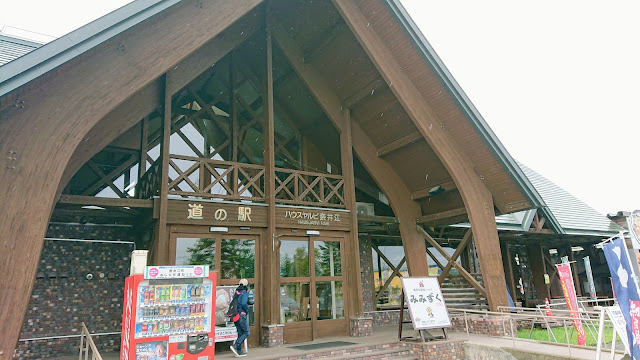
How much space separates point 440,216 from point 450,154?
1.96m

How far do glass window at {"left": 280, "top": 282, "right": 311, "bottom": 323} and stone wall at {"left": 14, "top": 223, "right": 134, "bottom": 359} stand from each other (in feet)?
12.2

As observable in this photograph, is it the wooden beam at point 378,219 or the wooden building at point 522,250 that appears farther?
the wooden building at point 522,250

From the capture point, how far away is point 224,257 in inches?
353

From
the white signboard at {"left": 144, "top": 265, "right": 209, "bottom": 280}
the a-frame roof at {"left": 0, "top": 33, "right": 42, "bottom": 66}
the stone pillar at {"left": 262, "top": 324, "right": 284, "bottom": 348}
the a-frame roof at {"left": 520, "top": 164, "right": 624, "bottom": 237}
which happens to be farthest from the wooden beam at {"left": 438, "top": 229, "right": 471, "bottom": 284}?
the a-frame roof at {"left": 0, "top": 33, "right": 42, "bottom": 66}

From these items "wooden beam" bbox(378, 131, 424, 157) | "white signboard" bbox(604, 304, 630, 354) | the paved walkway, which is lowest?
the paved walkway

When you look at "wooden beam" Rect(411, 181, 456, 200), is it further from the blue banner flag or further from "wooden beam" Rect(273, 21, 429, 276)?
the blue banner flag

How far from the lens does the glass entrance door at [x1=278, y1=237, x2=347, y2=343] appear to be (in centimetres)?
937

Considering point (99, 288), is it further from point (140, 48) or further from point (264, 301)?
point (140, 48)

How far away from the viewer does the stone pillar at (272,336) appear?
28.2ft

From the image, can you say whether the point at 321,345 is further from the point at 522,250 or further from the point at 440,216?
the point at 522,250

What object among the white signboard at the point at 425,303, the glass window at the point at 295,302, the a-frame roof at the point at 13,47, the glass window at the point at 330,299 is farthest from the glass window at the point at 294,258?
the a-frame roof at the point at 13,47

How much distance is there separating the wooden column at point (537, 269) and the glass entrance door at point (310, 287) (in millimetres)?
9051

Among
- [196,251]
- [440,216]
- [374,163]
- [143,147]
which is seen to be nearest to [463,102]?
[374,163]

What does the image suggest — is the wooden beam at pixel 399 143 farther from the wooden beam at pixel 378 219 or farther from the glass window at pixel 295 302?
the glass window at pixel 295 302
